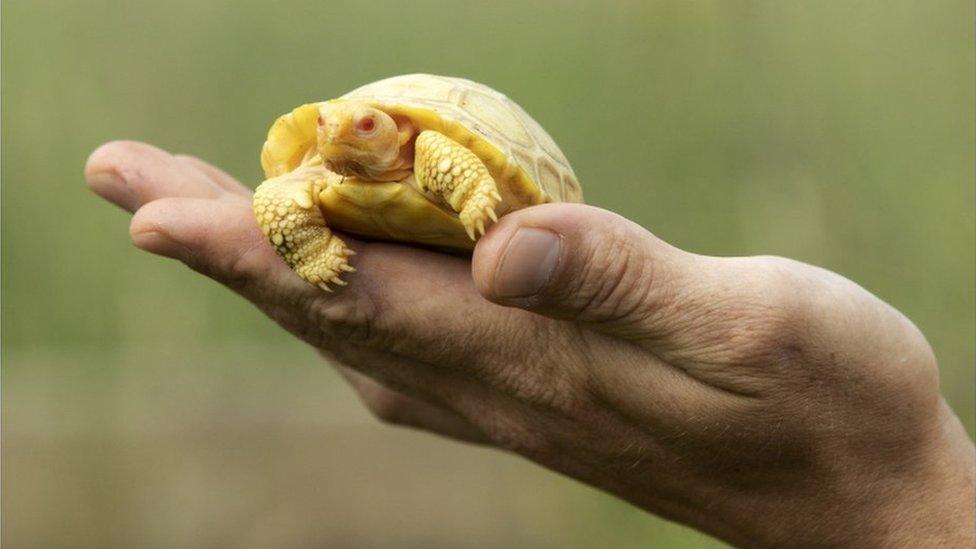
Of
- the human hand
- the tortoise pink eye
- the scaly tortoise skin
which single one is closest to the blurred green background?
the human hand

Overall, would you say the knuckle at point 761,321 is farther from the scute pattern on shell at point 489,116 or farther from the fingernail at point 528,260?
the scute pattern on shell at point 489,116

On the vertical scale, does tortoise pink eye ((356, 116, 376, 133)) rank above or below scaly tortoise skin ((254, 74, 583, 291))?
above

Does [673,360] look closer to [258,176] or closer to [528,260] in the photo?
[528,260]

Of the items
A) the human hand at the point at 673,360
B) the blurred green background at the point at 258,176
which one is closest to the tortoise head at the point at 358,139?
the human hand at the point at 673,360

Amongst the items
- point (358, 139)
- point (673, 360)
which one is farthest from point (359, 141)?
point (673, 360)

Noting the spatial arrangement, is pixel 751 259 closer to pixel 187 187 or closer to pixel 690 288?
pixel 690 288

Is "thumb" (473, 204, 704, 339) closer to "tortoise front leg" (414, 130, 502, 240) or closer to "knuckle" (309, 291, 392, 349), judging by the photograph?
"tortoise front leg" (414, 130, 502, 240)
